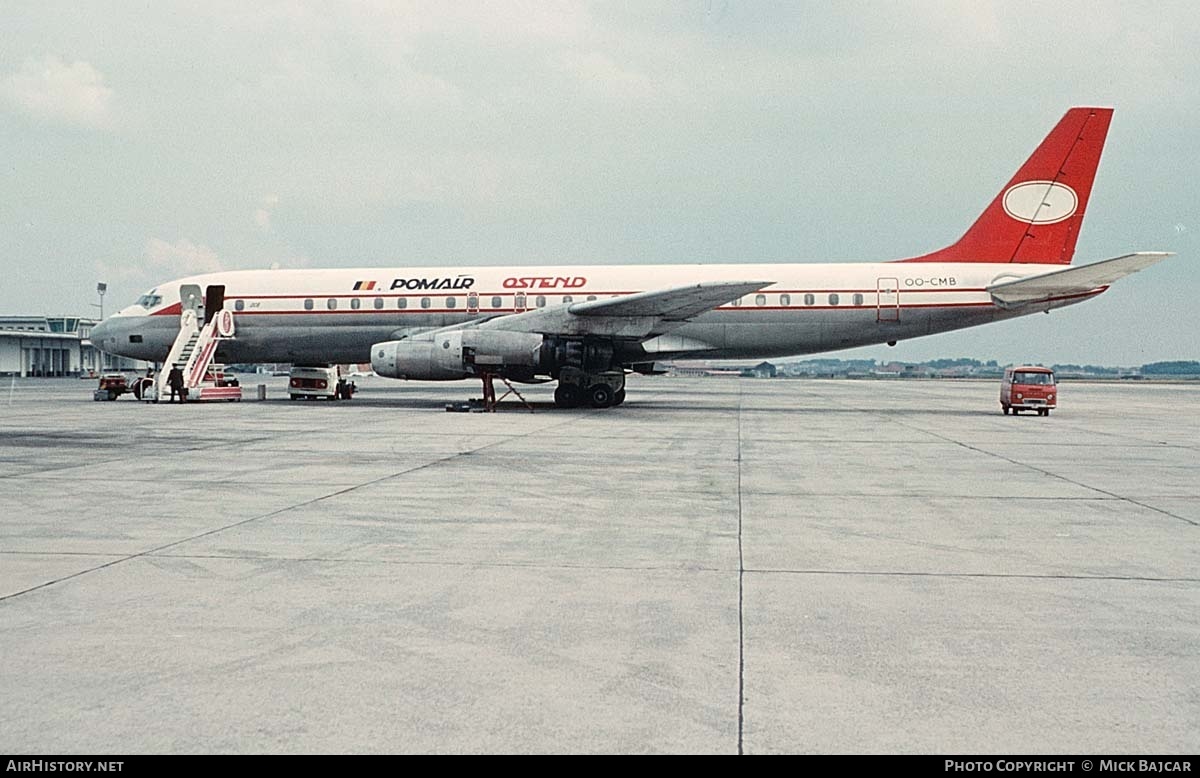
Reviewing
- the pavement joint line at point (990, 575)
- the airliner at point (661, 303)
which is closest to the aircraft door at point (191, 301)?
the airliner at point (661, 303)

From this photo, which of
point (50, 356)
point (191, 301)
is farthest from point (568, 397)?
point (50, 356)

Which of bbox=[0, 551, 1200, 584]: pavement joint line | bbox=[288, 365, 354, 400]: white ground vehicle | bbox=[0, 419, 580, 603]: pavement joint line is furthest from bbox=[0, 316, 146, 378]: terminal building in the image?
bbox=[0, 551, 1200, 584]: pavement joint line

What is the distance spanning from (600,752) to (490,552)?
3.53 metres

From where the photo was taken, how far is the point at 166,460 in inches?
478

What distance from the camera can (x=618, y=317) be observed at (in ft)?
73.2

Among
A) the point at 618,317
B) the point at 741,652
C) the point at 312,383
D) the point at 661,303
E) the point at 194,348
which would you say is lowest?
the point at 741,652

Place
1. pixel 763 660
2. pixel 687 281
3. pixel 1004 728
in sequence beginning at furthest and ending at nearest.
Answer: pixel 687 281
pixel 763 660
pixel 1004 728

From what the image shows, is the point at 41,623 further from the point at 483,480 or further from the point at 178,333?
the point at 178,333

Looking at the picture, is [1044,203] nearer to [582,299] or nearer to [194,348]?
[582,299]

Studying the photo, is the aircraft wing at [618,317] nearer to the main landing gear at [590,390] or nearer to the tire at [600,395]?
the main landing gear at [590,390]

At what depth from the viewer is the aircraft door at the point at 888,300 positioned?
945 inches

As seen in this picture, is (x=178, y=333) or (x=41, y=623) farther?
(x=178, y=333)

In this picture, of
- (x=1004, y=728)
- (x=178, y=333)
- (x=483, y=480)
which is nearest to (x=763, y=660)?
(x=1004, y=728)

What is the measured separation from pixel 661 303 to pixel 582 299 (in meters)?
3.97
